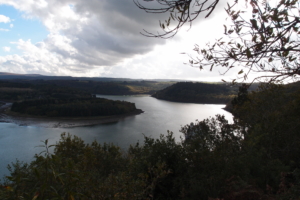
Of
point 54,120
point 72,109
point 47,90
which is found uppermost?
point 47,90

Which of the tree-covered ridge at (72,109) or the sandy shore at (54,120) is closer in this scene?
the sandy shore at (54,120)

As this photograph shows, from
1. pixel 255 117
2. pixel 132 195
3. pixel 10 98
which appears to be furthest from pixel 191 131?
pixel 10 98

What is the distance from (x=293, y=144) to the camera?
22.5 ft

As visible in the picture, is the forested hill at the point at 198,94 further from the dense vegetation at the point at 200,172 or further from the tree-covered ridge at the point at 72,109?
the dense vegetation at the point at 200,172

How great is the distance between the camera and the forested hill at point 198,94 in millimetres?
67875

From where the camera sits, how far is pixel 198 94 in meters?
74.1

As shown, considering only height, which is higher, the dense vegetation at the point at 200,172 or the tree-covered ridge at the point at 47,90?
the dense vegetation at the point at 200,172

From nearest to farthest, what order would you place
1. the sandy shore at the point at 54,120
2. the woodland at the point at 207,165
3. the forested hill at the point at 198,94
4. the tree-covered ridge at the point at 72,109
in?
1. the woodland at the point at 207,165
2. the sandy shore at the point at 54,120
3. the tree-covered ridge at the point at 72,109
4. the forested hill at the point at 198,94

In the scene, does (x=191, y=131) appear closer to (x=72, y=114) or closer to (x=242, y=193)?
(x=242, y=193)

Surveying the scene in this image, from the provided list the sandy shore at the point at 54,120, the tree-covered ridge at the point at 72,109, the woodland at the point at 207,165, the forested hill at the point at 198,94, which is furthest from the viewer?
the forested hill at the point at 198,94

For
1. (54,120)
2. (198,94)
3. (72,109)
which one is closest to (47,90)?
(72,109)

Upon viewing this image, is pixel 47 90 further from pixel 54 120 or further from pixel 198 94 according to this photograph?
pixel 198 94

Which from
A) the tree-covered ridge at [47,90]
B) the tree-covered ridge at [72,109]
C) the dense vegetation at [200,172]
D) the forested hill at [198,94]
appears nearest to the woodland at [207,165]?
the dense vegetation at [200,172]

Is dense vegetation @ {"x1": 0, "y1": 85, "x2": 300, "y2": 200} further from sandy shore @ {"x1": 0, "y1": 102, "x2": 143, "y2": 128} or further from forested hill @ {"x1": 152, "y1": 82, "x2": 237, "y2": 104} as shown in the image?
forested hill @ {"x1": 152, "y1": 82, "x2": 237, "y2": 104}
